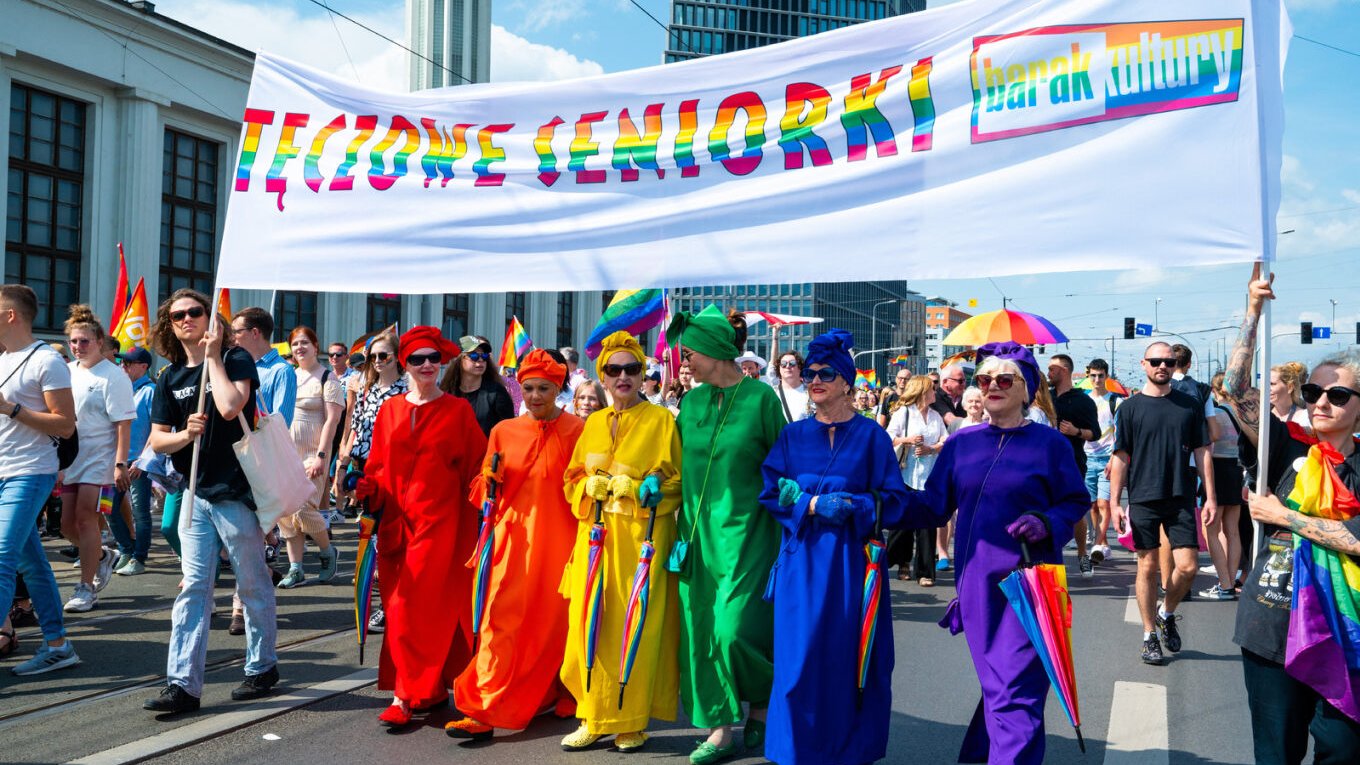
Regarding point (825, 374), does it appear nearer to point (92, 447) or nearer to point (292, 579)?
point (92, 447)

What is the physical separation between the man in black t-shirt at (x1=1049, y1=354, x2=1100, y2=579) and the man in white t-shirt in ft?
24.6

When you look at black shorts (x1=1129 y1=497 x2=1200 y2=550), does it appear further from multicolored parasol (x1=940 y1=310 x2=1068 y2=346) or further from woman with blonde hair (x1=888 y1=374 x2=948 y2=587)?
multicolored parasol (x1=940 y1=310 x2=1068 y2=346)

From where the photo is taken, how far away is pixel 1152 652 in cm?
673

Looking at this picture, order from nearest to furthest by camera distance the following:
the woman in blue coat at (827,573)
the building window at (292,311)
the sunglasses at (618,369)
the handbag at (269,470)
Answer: the woman in blue coat at (827,573), the sunglasses at (618,369), the handbag at (269,470), the building window at (292,311)

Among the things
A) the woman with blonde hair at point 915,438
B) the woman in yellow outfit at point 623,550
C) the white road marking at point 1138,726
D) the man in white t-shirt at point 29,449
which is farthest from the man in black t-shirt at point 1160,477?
the man in white t-shirt at point 29,449

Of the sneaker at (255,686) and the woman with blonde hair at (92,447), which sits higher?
the woman with blonde hair at (92,447)

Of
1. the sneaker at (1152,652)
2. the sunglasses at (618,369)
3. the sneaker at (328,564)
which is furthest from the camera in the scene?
the sneaker at (328,564)

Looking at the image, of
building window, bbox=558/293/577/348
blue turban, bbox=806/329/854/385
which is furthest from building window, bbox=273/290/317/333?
blue turban, bbox=806/329/854/385

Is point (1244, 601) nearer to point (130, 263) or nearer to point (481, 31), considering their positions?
point (130, 263)

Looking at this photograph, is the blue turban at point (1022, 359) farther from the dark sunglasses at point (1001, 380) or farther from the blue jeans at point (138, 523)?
the blue jeans at point (138, 523)

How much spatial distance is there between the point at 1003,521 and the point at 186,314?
387 centimetres

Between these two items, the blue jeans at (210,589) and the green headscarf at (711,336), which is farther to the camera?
the blue jeans at (210,589)

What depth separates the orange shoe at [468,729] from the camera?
491 cm

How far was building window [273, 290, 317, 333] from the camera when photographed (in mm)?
32438
